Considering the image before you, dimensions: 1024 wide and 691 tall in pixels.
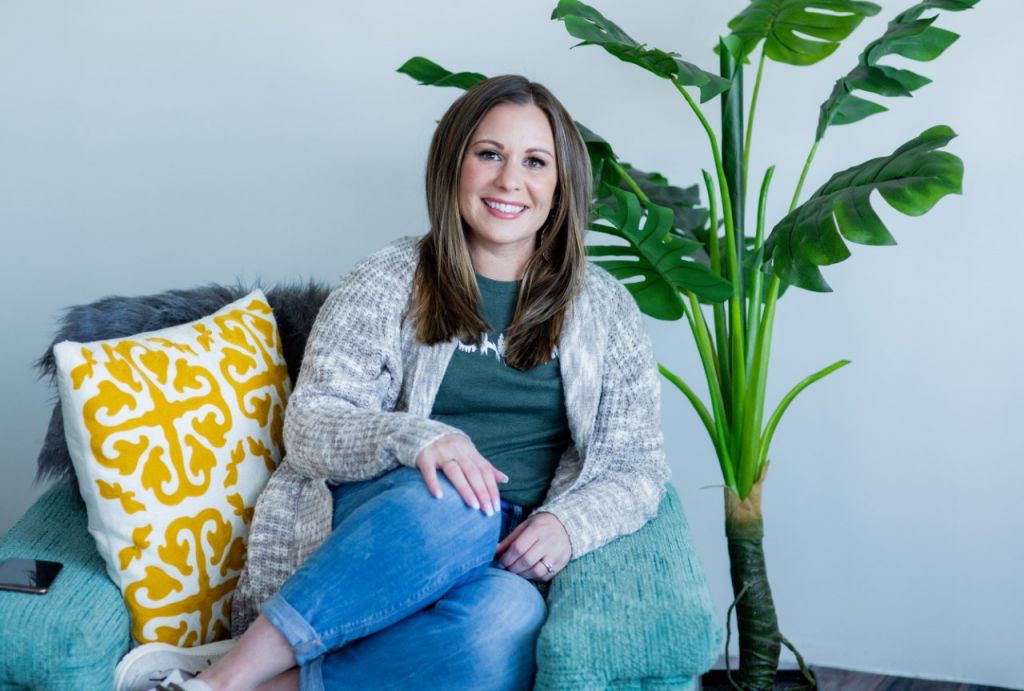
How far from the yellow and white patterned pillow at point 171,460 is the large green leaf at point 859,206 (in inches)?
33.0

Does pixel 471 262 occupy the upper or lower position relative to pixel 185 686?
upper

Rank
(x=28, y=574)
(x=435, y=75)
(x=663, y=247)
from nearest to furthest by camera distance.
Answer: (x=28, y=574) → (x=663, y=247) → (x=435, y=75)

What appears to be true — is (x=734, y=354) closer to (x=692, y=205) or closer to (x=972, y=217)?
(x=692, y=205)

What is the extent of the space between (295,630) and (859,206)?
3.10 ft

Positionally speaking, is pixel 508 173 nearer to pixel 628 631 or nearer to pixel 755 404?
pixel 755 404

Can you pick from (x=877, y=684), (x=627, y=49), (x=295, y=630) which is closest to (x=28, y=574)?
(x=295, y=630)

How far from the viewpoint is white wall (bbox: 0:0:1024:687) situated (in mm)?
2213

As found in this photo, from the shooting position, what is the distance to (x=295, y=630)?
1406 mm

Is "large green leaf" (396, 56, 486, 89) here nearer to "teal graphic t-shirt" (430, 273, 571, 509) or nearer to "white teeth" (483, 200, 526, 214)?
"white teeth" (483, 200, 526, 214)

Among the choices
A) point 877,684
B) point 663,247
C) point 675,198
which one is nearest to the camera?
point 663,247

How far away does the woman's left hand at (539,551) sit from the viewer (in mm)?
1581

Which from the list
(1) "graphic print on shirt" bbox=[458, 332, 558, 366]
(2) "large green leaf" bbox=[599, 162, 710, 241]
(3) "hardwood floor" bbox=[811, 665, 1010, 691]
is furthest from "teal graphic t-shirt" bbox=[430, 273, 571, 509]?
(3) "hardwood floor" bbox=[811, 665, 1010, 691]

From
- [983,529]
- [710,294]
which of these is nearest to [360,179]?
[710,294]

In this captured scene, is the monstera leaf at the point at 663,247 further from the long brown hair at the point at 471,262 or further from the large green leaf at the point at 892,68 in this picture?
the large green leaf at the point at 892,68
